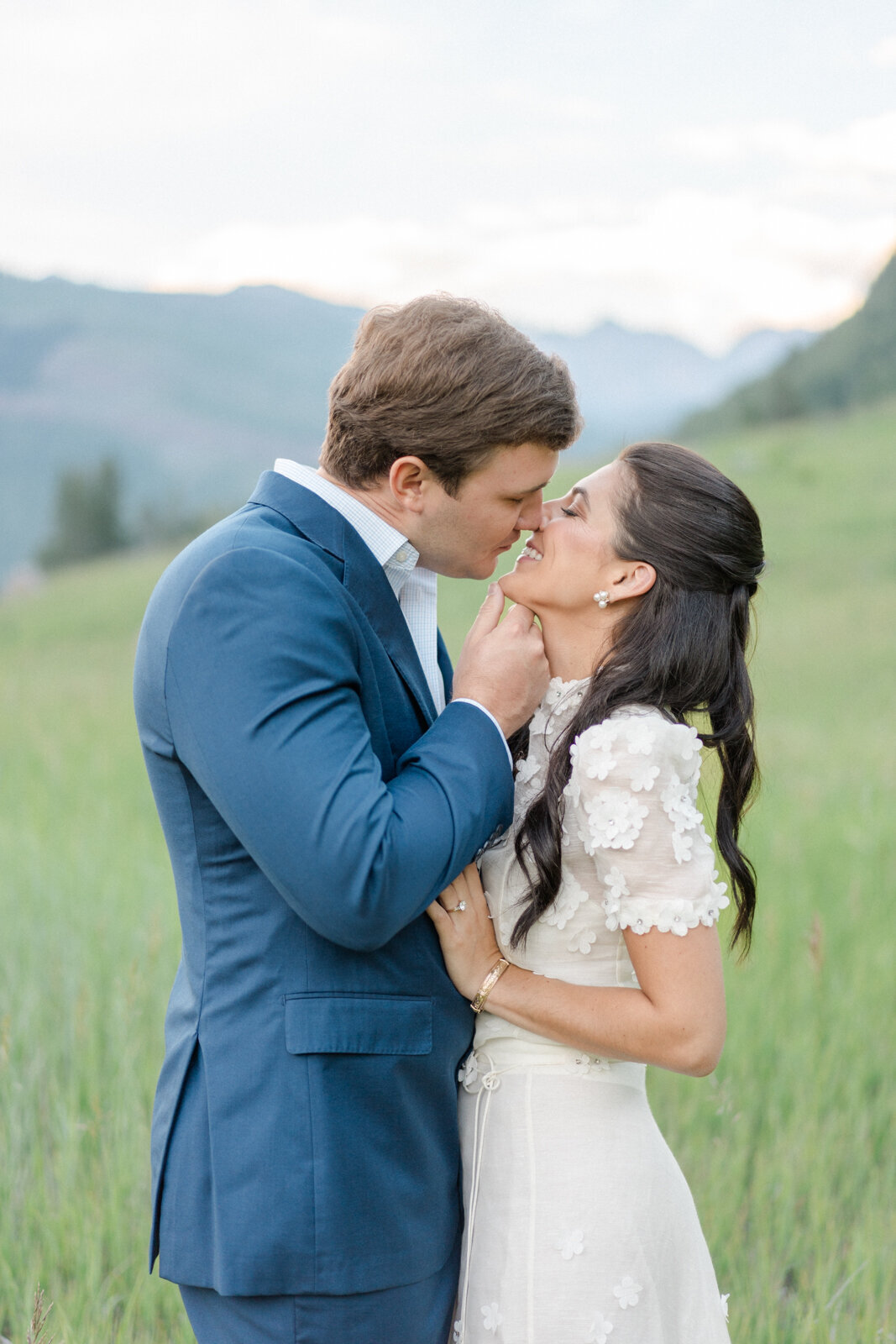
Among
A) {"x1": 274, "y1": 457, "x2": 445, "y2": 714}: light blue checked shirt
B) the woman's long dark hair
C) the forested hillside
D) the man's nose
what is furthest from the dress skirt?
the forested hillside

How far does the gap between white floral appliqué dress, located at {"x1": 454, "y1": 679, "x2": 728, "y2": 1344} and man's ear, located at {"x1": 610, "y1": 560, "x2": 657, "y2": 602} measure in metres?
0.24

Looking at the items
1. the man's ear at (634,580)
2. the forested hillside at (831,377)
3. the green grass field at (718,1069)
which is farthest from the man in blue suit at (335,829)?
the forested hillside at (831,377)

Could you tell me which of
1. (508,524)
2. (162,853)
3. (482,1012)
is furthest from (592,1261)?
(162,853)

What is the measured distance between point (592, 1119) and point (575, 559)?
1.03m

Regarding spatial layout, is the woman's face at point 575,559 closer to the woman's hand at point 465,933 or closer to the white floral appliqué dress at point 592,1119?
the white floral appliqué dress at point 592,1119

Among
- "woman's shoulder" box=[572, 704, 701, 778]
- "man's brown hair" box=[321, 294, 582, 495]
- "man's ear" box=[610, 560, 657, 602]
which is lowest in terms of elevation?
"woman's shoulder" box=[572, 704, 701, 778]

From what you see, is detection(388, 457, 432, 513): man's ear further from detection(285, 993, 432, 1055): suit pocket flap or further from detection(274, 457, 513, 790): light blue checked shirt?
detection(285, 993, 432, 1055): suit pocket flap

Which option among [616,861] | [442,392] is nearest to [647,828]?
[616,861]

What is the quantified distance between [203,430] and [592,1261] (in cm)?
20332

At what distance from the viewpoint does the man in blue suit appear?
61.8 inches

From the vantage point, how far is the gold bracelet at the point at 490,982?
6.50 ft

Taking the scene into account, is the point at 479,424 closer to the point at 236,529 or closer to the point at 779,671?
the point at 236,529

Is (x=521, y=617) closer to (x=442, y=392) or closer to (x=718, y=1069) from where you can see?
(x=442, y=392)

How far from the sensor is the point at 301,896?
157 cm
